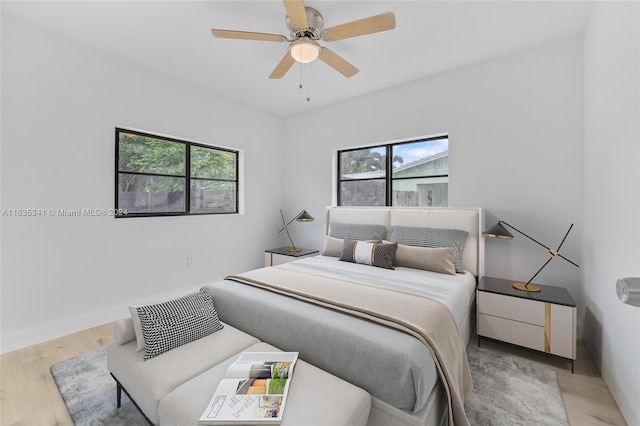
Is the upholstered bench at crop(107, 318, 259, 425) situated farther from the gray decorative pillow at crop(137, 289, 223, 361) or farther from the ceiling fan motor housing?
the ceiling fan motor housing

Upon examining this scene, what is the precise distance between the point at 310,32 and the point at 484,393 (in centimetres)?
288

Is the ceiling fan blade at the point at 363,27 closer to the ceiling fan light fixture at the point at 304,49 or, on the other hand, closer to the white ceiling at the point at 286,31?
the ceiling fan light fixture at the point at 304,49

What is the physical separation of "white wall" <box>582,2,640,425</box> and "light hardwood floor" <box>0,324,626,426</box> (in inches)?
3.6

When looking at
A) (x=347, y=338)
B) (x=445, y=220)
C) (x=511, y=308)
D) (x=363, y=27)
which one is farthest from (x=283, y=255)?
(x=363, y=27)

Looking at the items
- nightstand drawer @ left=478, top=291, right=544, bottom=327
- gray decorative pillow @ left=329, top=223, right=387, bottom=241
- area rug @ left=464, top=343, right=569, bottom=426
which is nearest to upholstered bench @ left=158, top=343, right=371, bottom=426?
area rug @ left=464, top=343, right=569, bottom=426

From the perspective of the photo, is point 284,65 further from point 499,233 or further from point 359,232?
point 499,233

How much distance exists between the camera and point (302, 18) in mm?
1766

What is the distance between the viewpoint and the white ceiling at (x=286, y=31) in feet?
6.89

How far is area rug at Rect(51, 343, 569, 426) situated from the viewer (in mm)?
1565

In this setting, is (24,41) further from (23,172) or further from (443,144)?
(443,144)

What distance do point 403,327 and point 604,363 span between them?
1.74 meters

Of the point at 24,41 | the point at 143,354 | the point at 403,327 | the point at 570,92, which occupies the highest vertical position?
the point at 24,41

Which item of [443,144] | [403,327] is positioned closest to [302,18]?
[403,327]

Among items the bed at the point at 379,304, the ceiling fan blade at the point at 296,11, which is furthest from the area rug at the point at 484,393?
the ceiling fan blade at the point at 296,11
